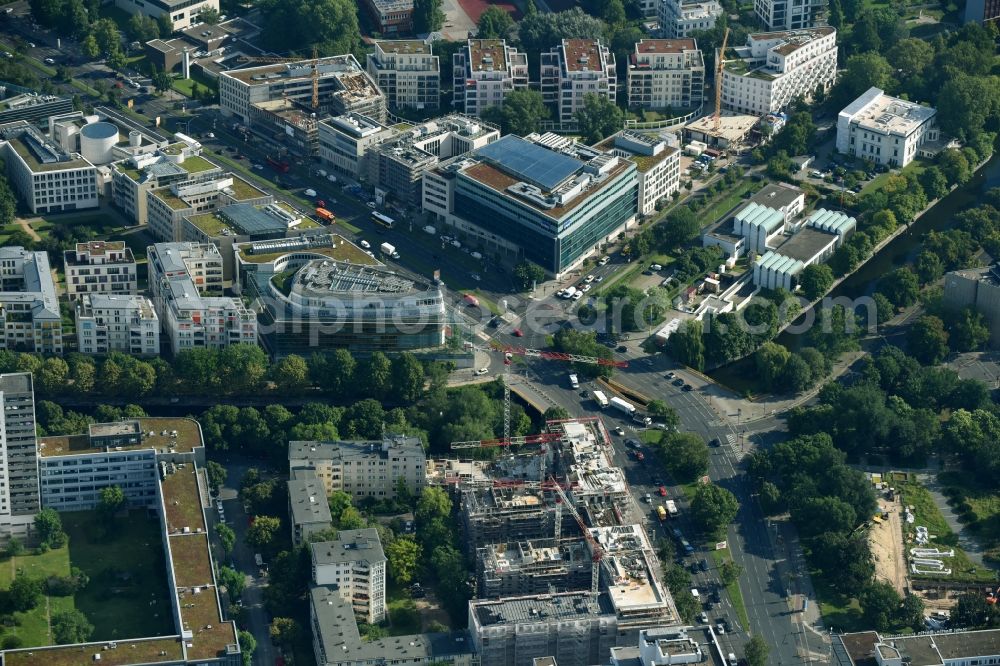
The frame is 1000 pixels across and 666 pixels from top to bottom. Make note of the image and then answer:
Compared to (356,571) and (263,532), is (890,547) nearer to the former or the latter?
(356,571)

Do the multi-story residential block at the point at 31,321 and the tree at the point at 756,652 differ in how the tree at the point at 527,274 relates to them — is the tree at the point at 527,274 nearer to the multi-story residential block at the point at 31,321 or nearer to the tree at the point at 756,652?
the multi-story residential block at the point at 31,321

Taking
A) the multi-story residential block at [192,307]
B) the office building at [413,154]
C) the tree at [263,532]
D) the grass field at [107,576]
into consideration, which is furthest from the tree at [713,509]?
the office building at [413,154]

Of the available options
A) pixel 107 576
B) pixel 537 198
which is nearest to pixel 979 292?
pixel 537 198

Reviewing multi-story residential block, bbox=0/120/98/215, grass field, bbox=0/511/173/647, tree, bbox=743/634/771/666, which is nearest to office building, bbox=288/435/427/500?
grass field, bbox=0/511/173/647

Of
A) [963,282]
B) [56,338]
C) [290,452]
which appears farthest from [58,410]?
[963,282]

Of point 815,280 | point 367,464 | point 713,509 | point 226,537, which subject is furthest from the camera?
point 815,280

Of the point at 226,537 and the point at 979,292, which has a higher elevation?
the point at 226,537

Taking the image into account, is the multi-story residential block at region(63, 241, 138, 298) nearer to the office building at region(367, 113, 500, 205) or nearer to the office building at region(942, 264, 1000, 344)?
the office building at region(367, 113, 500, 205)
